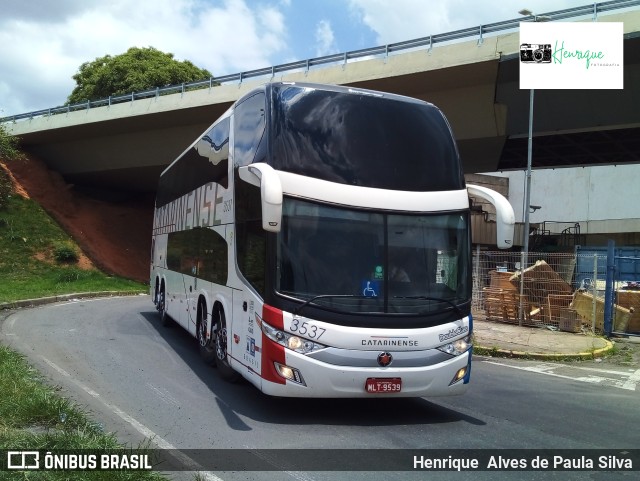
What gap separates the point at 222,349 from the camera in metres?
8.55

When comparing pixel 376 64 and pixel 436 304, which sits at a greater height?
pixel 376 64

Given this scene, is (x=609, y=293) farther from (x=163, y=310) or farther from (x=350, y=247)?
(x=163, y=310)

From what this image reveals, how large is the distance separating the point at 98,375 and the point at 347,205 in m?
4.84

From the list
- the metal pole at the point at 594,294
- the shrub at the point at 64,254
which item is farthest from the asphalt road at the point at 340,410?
the shrub at the point at 64,254

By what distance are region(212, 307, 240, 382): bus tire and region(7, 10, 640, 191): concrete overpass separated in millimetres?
12692

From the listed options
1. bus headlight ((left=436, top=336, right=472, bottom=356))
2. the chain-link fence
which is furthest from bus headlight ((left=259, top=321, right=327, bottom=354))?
the chain-link fence

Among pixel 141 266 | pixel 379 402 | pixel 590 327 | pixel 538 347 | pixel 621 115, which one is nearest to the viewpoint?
pixel 379 402

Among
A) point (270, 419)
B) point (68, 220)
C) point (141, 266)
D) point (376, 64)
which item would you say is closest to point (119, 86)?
point (68, 220)

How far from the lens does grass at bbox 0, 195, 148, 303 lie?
24172mm

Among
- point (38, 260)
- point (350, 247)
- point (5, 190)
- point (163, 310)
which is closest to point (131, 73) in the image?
point (5, 190)

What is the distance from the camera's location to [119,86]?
151 ft

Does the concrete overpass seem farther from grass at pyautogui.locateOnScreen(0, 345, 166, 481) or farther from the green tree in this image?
grass at pyautogui.locateOnScreen(0, 345, 166, 481)

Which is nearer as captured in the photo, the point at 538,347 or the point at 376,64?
the point at 538,347

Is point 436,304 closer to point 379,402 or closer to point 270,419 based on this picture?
point 379,402
